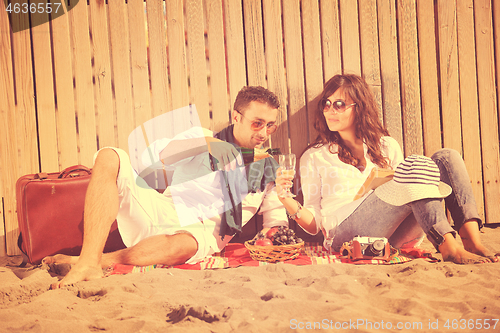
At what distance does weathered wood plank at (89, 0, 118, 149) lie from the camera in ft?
10.5

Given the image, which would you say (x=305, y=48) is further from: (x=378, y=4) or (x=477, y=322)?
(x=477, y=322)

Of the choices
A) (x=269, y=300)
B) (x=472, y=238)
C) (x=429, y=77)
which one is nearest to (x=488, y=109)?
(x=429, y=77)

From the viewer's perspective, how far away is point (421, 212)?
2.29 meters

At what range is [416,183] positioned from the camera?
2.28 metres

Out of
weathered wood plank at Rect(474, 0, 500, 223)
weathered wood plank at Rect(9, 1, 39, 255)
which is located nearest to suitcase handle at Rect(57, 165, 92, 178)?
weathered wood plank at Rect(9, 1, 39, 255)

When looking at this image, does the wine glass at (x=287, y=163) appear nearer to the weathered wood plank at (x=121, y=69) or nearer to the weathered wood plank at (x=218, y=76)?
the weathered wood plank at (x=218, y=76)

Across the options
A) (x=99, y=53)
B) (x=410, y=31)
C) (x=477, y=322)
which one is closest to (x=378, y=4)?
(x=410, y=31)

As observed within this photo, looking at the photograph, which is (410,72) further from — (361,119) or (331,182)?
(331,182)

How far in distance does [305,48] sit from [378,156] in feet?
4.38

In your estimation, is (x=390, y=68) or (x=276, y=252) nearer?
(x=276, y=252)

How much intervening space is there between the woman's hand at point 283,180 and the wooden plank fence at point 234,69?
95cm

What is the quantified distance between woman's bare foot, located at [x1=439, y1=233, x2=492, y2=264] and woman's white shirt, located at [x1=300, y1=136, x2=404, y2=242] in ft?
2.16

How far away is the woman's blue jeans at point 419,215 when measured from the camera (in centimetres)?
225

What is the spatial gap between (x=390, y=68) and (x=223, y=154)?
2018 millimetres
